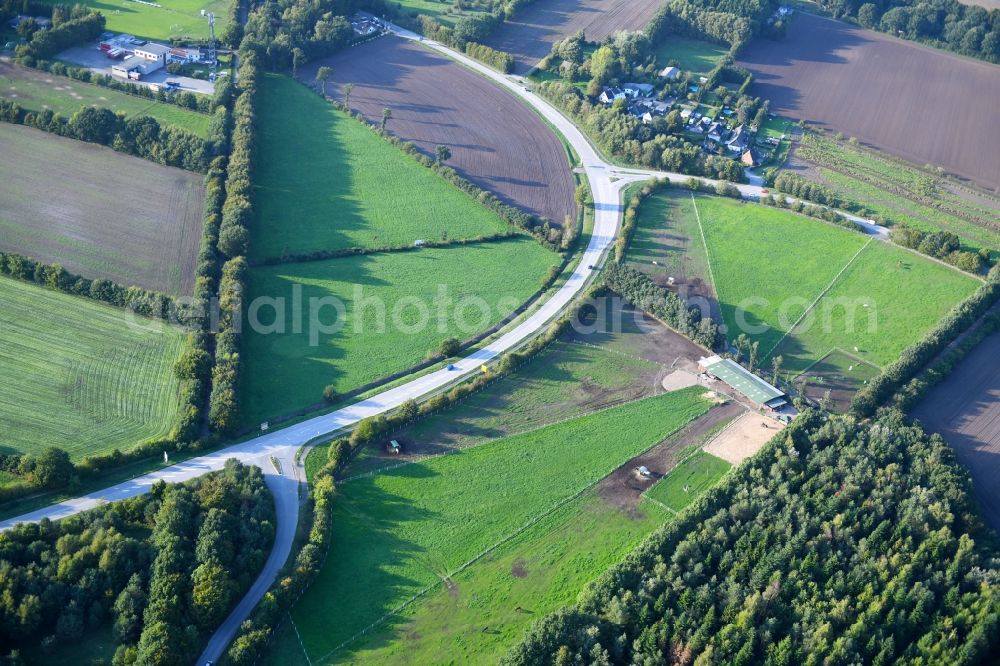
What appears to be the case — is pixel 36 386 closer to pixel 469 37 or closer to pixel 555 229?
pixel 555 229

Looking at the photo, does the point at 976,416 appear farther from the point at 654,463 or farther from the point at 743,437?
the point at 654,463

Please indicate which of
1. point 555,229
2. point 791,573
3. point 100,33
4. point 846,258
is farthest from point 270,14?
point 791,573

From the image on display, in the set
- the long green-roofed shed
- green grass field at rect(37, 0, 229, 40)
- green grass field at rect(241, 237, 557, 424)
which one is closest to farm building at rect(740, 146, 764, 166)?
green grass field at rect(241, 237, 557, 424)

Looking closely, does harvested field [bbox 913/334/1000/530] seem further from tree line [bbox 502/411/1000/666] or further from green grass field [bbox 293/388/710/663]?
green grass field [bbox 293/388/710/663]

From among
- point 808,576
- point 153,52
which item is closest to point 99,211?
point 153,52

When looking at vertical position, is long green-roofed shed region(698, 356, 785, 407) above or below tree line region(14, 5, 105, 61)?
below

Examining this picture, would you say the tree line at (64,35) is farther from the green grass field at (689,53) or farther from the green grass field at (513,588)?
the green grass field at (513,588)

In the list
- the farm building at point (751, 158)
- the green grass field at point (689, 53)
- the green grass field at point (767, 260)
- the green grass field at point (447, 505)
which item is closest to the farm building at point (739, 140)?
the farm building at point (751, 158)
